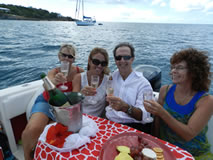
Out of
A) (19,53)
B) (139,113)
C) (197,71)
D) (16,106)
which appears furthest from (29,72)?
(197,71)

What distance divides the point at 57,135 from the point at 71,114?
0.19m

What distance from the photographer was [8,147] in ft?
6.92

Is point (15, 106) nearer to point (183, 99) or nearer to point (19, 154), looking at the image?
point (19, 154)

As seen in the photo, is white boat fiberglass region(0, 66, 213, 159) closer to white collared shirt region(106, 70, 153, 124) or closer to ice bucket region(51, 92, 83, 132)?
white collared shirt region(106, 70, 153, 124)

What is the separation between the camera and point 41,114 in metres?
1.89

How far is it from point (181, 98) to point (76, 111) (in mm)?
1204

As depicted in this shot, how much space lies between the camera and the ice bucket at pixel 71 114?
95cm

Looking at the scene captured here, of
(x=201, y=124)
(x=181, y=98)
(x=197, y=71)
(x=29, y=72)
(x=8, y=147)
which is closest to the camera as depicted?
(x=201, y=124)

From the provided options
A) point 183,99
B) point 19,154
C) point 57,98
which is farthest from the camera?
point 19,154

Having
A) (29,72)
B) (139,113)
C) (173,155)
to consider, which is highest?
(173,155)

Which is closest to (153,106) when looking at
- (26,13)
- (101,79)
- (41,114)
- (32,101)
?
(101,79)

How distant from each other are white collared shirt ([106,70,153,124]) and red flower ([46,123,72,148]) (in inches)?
31.3

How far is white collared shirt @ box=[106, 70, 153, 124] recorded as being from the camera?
176 centimetres

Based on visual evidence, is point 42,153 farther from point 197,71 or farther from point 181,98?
point 197,71
